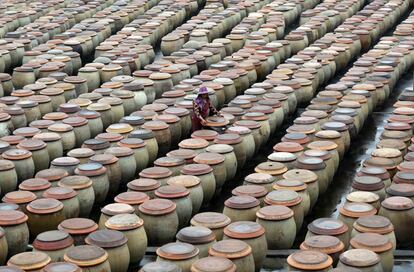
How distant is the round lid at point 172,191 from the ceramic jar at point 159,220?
24 centimetres

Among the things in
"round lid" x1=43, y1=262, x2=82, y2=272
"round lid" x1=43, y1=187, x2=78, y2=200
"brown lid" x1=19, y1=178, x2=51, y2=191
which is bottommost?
"round lid" x1=43, y1=187, x2=78, y2=200

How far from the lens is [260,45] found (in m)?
19.3

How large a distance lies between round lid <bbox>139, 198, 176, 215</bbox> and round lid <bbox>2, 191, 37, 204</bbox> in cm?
145

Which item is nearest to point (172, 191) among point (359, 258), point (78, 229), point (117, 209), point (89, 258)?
point (117, 209)

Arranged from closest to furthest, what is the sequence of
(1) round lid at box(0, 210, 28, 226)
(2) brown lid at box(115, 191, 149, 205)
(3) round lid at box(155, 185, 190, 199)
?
(1) round lid at box(0, 210, 28, 226) → (2) brown lid at box(115, 191, 149, 205) → (3) round lid at box(155, 185, 190, 199)

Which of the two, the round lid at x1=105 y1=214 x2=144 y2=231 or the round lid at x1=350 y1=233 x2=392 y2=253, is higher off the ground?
the round lid at x1=105 y1=214 x2=144 y2=231

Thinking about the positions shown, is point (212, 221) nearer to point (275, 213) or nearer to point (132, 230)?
point (275, 213)

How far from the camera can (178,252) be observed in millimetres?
9062

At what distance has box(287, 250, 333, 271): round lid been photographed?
28.6 ft

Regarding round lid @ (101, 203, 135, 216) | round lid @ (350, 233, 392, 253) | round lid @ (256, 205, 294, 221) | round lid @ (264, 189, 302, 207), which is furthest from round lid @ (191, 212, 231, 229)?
round lid @ (350, 233, 392, 253)

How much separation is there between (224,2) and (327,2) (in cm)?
297

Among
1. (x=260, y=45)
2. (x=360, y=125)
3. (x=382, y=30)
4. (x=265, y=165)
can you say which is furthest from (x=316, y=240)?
(x=382, y=30)

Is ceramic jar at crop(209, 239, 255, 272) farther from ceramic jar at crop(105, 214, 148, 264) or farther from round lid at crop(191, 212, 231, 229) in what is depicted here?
ceramic jar at crop(105, 214, 148, 264)

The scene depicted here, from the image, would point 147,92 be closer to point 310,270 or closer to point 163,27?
point 163,27
